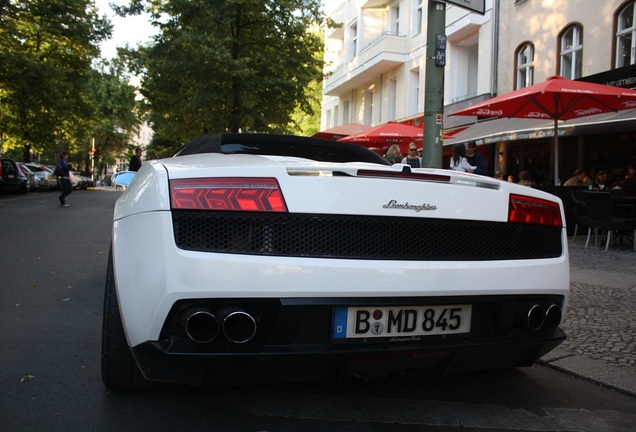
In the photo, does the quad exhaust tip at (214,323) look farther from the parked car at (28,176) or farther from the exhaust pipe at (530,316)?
the parked car at (28,176)

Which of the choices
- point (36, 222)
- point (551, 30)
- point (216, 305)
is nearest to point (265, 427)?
point (216, 305)

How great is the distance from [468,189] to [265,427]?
4.49 ft

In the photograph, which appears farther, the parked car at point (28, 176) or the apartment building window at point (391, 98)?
the parked car at point (28, 176)

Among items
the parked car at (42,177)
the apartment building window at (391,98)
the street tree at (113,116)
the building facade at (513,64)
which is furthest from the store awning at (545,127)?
the street tree at (113,116)

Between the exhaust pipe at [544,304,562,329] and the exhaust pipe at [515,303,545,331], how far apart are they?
0.13 feet

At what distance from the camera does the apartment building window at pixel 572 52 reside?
45.8 ft

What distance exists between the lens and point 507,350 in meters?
2.39

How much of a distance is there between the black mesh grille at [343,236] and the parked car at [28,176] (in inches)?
1075

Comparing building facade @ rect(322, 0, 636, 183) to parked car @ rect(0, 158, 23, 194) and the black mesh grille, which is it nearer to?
the black mesh grille

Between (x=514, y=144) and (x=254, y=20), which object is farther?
(x=254, y=20)

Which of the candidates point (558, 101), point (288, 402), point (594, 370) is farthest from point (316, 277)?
point (558, 101)

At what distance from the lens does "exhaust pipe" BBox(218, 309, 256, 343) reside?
201cm

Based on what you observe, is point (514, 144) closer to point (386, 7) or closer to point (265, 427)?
point (386, 7)

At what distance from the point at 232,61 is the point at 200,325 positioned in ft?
53.2
